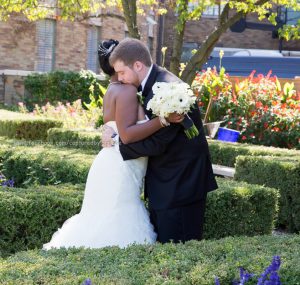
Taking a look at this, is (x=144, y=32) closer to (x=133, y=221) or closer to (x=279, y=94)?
(x=279, y=94)

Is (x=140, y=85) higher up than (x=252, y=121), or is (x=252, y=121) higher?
(x=140, y=85)

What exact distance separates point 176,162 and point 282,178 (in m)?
3.59

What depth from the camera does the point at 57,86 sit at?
21.0 meters

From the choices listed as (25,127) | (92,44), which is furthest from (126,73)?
(92,44)

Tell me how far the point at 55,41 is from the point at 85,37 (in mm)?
1442

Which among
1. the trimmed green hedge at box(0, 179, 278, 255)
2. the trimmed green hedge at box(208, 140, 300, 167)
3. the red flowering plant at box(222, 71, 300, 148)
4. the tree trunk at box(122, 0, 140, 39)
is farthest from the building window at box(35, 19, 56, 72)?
the trimmed green hedge at box(0, 179, 278, 255)

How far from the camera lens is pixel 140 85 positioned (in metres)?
4.91

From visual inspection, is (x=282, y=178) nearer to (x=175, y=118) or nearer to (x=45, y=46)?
(x=175, y=118)

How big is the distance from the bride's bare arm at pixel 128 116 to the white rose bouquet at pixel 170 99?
212 millimetres

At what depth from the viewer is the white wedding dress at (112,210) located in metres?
5.04

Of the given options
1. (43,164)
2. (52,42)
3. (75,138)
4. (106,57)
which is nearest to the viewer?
(106,57)

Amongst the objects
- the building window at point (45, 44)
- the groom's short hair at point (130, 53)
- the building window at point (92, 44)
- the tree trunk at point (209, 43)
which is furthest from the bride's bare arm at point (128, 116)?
the building window at point (92, 44)

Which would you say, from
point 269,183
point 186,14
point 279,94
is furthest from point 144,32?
point 269,183

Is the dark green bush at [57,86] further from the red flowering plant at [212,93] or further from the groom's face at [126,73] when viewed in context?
the groom's face at [126,73]
